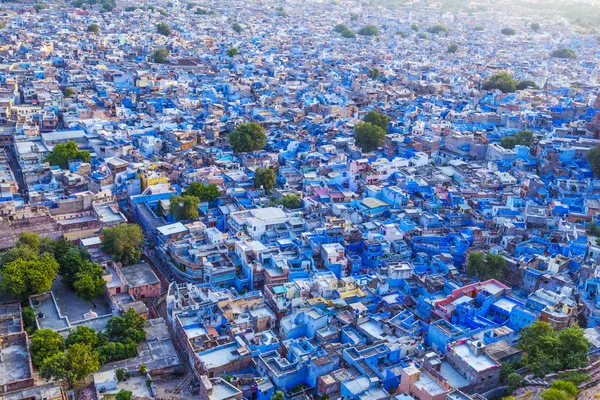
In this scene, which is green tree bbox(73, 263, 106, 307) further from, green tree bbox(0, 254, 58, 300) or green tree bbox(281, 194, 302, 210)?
green tree bbox(281, 194, 302, 210)

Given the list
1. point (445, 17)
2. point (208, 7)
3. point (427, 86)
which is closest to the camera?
point (427, 86)

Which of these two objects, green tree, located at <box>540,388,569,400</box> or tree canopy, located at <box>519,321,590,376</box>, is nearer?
green tree, located at <box>540,388,569,400</box>

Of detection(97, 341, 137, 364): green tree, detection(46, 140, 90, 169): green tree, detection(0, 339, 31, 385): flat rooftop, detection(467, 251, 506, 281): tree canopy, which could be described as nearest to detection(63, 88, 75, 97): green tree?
detection(46, 140, 90, 169): green tree

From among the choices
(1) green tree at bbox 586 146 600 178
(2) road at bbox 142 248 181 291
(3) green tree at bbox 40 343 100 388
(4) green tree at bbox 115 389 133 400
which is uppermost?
(1) green tree at bbox 586 146 600 178

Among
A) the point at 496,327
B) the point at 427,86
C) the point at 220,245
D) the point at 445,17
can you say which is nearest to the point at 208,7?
the point at 445,17

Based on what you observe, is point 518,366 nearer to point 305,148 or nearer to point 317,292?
point 317,292

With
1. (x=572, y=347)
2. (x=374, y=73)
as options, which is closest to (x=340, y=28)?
(x=374, y=73)
